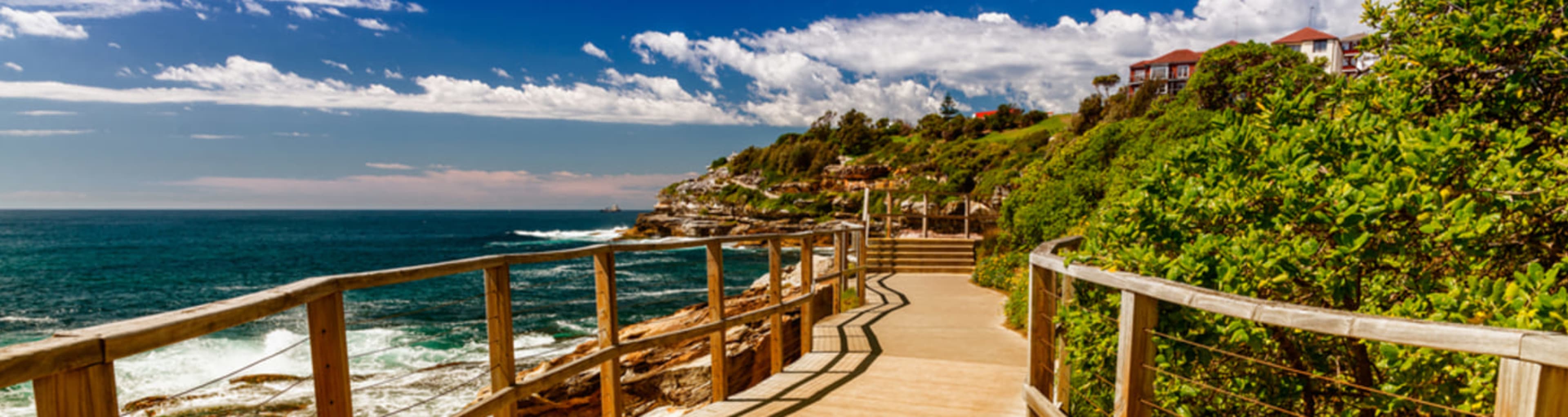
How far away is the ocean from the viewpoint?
11.2m

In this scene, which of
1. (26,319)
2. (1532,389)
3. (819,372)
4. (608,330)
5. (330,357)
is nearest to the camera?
(1532,389)

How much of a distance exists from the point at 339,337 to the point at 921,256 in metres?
14.4

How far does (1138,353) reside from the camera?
2.61 metres

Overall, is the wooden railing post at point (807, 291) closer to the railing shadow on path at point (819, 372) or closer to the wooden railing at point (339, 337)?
the railing shadow on path at point (819, 372)

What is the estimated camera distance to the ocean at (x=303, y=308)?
11.2 m

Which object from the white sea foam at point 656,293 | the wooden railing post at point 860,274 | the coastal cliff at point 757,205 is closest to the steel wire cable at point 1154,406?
the wooden railing post at point 860,274

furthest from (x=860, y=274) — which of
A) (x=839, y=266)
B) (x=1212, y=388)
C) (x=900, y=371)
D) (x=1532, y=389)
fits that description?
(x=1532, y=389)

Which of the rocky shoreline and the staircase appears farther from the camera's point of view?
the staircase

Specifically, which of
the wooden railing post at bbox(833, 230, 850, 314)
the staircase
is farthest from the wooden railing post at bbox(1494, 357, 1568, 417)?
the staircase

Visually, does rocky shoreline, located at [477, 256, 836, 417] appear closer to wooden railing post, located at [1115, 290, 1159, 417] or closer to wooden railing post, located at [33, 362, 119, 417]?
wooden railing post, located at [1115, 290, 1159, 417]

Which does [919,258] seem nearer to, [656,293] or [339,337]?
[656,293]

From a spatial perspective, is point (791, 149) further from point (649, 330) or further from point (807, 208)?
point (649, 330)

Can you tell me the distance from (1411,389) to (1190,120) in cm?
1000

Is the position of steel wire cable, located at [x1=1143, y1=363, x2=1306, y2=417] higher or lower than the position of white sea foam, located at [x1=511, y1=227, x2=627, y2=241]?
higher
